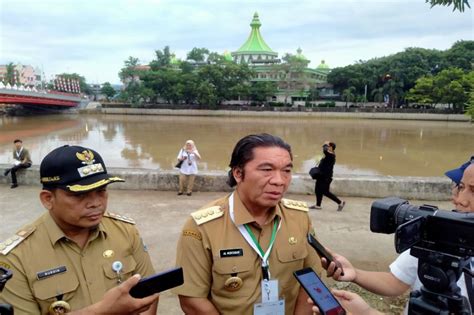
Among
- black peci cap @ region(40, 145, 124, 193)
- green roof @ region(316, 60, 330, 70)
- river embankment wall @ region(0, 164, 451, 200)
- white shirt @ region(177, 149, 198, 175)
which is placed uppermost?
green roof @ region(316, 60, 330, 70)

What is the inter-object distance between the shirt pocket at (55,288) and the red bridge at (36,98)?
35771 mm

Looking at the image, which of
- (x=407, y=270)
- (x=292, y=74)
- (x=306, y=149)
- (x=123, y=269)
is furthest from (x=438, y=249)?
(x=292, y=74)

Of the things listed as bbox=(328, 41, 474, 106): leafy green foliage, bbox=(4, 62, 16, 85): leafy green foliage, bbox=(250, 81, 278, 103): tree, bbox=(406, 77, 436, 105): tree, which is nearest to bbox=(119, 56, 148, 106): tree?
bbox=(250, 81, 278, 103): tree

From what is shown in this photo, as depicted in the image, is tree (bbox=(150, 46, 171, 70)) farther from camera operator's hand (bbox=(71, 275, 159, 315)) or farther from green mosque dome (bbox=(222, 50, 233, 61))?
camera operator's hand (bbox=(71, 275, 159, 315))

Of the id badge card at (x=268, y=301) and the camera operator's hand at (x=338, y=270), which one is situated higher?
the camera operator's hand at (x=338, y=270)

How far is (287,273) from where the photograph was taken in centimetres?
169

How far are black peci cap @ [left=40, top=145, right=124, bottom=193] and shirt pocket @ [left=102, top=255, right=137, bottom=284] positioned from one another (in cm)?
35

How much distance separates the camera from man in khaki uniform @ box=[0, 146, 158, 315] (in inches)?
54.1

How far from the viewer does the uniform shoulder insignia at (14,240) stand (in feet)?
4.55

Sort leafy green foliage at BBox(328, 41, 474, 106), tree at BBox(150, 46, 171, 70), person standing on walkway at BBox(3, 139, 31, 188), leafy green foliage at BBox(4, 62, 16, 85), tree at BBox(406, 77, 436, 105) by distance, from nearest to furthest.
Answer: person standing on walkway at BBox(3, 139, 31, 188) → tree at BBox(406, 77, 436, 105) → leafy green foliage at BBox(328, 41, 474, 106) → tree at BBox(150, 46, 171, 70) → leafy green foliage at BBox(4, 62, 16, 85)

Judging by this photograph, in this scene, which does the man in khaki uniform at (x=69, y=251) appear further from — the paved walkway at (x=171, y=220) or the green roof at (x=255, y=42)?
the green roof at (x=255, y=42)

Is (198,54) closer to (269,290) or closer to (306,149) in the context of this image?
(306,149)

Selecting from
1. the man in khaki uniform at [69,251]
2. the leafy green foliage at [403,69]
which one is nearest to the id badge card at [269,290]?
the man in khaki uniform at [69,251]

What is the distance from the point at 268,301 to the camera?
1.62 metres
